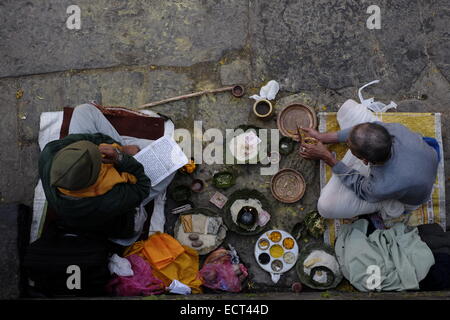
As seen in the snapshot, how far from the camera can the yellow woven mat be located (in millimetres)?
4055

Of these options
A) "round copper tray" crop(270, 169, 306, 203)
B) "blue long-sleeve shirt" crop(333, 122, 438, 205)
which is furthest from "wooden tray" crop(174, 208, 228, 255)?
"blue long-sleeve shirt" crop(333, 122, 438, 205)

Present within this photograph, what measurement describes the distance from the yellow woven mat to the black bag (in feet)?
7.12

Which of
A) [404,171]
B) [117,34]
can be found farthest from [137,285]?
[117,34]

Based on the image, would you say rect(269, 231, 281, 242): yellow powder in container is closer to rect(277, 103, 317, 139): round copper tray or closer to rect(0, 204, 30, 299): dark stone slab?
rect(277, 103, 317, 139): round copper tray

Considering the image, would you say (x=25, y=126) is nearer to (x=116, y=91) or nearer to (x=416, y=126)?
(x=116, y=91)

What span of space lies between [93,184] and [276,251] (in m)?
1.89

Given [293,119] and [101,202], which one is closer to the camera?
[101,202]

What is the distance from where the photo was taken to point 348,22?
4.43 metres

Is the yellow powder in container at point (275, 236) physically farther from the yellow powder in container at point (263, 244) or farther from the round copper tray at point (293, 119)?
the round copper tray at point (293, 119)

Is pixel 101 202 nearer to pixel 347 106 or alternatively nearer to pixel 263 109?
pixel 263 109

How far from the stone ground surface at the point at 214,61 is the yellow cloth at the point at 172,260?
0.48 m

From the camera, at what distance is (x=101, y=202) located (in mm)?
3320

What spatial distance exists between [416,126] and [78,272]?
11.3 ft
